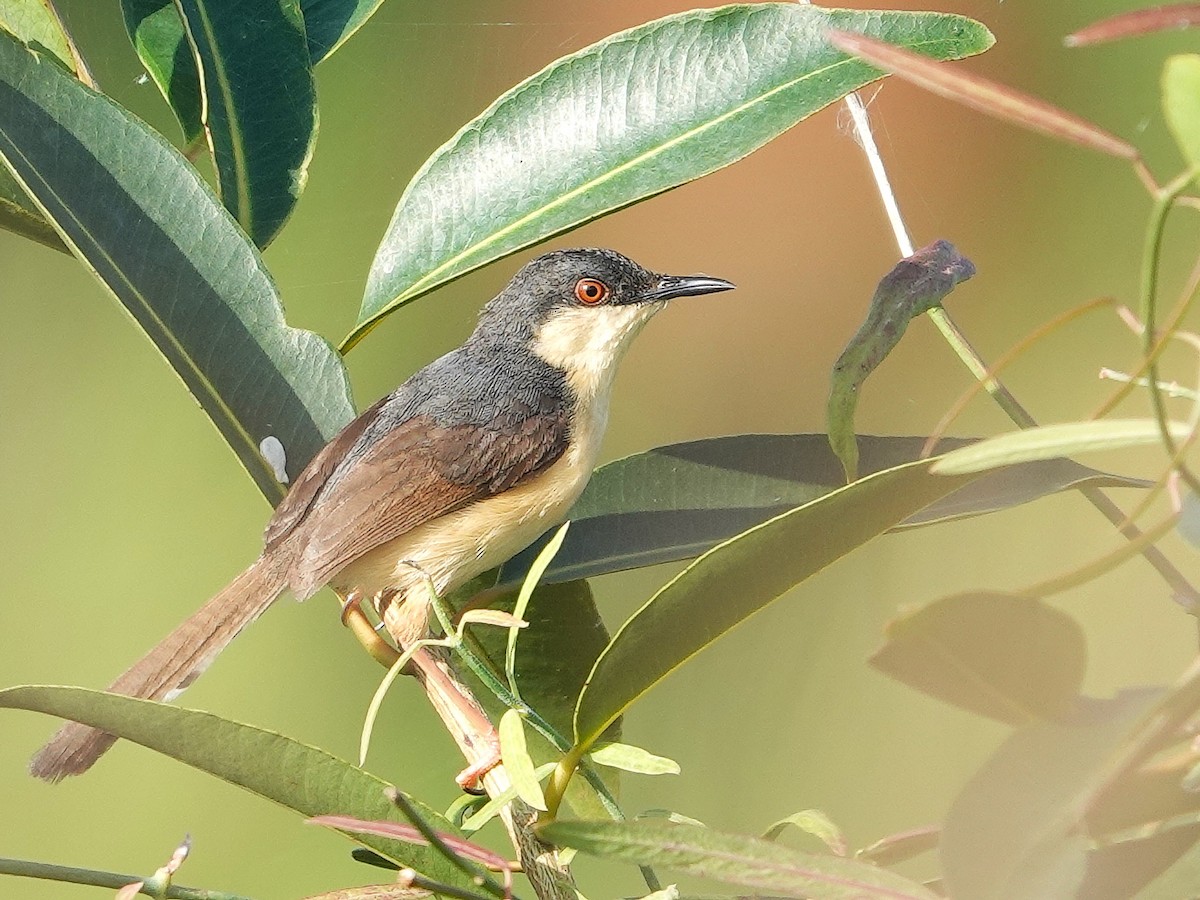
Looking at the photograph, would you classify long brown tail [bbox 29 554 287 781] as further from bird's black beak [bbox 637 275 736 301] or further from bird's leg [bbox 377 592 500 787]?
bird's black beak [bbox 637 275 736 301]

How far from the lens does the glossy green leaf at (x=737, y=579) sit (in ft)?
2.36

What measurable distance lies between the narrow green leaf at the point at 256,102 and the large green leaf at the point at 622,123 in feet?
0.51

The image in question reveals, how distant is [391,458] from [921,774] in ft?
3.74

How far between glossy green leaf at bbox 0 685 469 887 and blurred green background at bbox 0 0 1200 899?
1.58m

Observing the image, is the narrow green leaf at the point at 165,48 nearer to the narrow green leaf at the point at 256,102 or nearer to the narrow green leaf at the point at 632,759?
the narrow green leaf at the point at 256,102

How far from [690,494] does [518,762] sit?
0.60m

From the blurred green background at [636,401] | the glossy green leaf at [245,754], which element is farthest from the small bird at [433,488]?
the blurred green background at [636,401]

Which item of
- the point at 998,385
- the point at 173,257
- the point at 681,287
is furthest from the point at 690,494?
the point at 681,287

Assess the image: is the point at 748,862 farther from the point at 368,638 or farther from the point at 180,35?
the point at 180,35

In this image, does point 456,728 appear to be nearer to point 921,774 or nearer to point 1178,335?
point 1178,335

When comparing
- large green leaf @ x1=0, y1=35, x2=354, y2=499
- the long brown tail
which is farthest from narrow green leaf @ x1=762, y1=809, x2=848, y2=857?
the long brown tail

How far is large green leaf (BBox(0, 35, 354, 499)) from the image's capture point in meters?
1.16

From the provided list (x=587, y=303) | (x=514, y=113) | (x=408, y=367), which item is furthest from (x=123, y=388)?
(x=514, y=113)

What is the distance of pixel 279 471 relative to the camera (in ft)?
4.42
